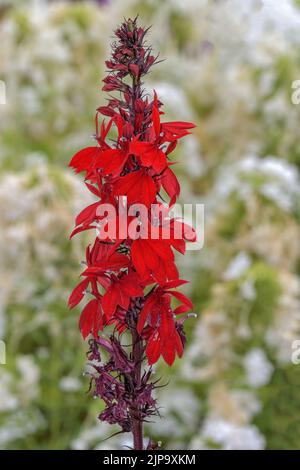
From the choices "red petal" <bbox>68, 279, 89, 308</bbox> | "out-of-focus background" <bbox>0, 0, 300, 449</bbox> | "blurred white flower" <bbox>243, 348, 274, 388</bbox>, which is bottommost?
"red petal" <bbox>68, 279, 89, 308</bbox>

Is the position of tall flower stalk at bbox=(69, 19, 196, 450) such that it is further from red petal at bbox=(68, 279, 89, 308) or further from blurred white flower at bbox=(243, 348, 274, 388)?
blurred white flower at bbox=(243, 348, 274, 388)

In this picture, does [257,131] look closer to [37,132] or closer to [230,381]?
[37,132]

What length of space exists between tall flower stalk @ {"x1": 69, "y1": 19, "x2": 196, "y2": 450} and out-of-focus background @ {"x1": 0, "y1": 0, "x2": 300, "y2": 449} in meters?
0.52

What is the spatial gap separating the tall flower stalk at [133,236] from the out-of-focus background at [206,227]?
52 cm

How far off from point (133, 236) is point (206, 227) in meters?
0.95

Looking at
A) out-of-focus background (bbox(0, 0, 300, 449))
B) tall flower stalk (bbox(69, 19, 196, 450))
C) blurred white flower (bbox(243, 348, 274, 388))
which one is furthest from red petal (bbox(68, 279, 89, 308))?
blurred white flower (bbox(243, 348, 274, 388))

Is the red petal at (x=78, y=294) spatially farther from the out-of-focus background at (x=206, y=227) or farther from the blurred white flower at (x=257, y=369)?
the blurred white flower at (x=257, y=369)

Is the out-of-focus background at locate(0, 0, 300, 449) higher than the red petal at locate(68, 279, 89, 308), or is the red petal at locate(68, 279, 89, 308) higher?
the out-of-focus background at locate(0, 0, 300, 449)

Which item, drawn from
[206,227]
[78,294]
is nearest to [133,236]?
[78,294]

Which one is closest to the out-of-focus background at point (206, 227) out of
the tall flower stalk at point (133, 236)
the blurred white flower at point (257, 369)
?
the blurred white flower at point (257, 369)

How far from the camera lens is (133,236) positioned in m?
0.49

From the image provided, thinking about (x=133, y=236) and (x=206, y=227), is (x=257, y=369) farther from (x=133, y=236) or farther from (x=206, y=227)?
(x=133, y=236)

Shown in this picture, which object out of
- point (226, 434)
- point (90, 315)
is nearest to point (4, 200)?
point (226, 434)

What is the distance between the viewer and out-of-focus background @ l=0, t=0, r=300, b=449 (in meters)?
1.22
